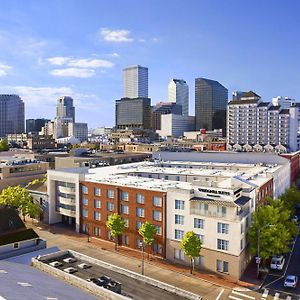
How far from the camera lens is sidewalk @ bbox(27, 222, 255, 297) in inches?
2018

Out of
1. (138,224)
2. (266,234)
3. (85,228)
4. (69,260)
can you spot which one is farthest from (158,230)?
(69,260)

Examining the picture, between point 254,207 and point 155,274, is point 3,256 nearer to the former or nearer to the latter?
point 155,274

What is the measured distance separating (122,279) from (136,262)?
67.3 feet

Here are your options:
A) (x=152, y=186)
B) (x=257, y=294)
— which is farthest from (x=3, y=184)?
(x=257, y=294)

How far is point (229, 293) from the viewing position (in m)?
48.4

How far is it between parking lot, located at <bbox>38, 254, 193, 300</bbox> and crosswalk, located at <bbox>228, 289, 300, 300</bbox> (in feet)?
49.6

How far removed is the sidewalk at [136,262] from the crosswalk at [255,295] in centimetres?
203

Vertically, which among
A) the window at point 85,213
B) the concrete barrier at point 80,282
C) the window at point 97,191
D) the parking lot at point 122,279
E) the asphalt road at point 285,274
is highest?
the window at point 97,191

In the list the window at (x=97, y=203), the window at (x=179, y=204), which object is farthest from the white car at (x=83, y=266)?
the window at (x=97, y=203)

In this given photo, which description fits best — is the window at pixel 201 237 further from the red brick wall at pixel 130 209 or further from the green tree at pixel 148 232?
the green tree at pixel 148 232

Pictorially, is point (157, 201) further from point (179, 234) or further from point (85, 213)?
point (85, 213)

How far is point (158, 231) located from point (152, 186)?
7.93m

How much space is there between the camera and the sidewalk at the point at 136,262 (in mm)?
51250

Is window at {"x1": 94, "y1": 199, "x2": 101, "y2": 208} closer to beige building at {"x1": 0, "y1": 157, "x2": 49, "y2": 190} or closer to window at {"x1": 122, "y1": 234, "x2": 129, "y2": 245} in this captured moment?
window at {"x1": 122, "y1": 234, "x2": 129, "y2": 245}
